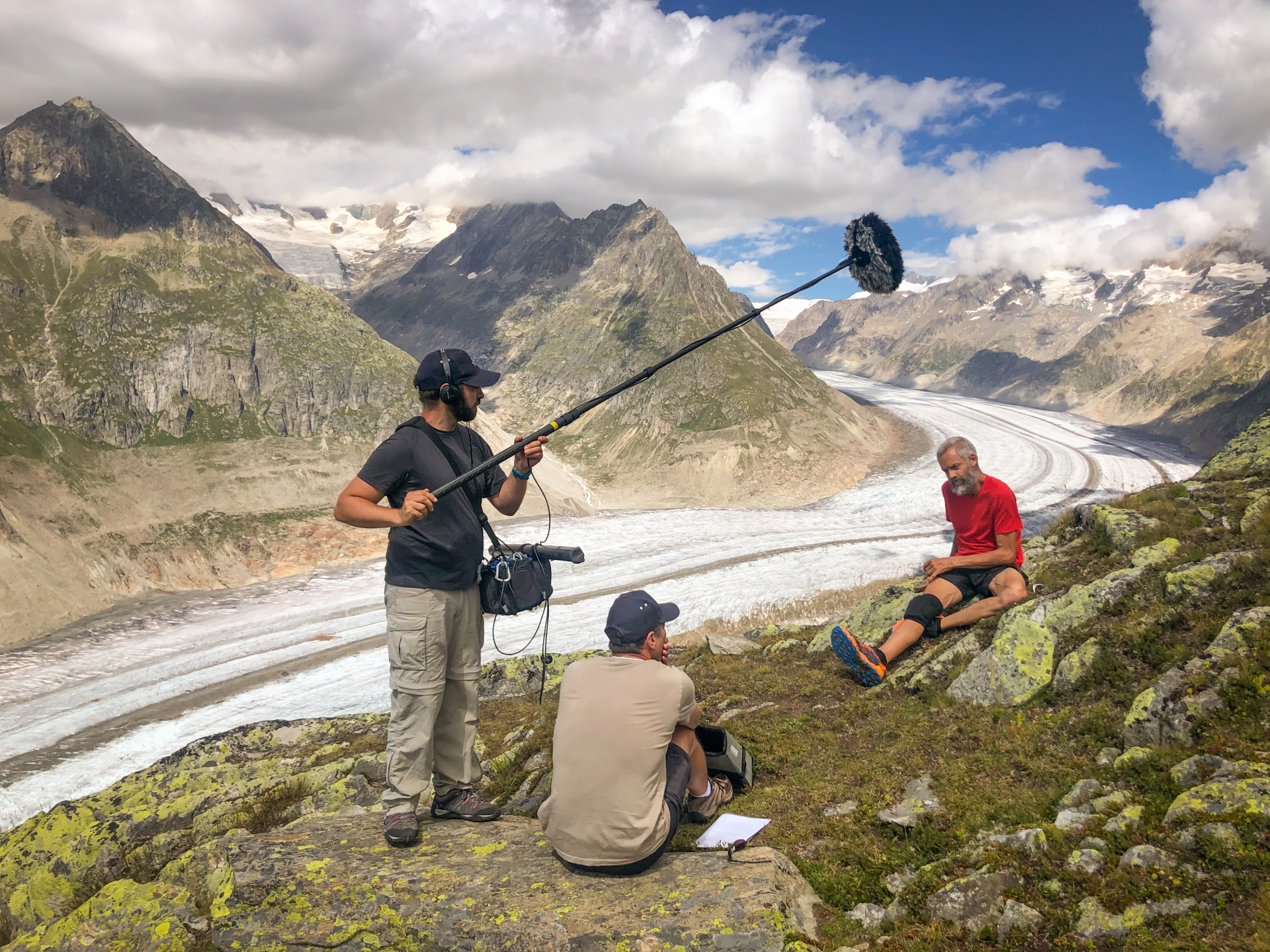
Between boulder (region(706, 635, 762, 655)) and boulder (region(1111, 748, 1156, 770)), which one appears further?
boulder (region(706, 635, 762, 655))

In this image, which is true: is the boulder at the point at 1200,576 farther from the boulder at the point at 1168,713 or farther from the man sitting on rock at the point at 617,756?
the man sitting on rock at the point at 617,756

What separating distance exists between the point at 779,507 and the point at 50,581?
4497cm

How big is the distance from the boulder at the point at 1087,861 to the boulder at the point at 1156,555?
478 cm

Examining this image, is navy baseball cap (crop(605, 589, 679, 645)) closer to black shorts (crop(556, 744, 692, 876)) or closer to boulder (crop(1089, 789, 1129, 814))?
black shorts (crop(556, 744, 692, 876))

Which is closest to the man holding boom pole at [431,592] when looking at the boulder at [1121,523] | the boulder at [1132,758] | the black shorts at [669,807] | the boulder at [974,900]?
the black shorts at [669,807]

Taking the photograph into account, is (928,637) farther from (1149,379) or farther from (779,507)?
(1149,379)

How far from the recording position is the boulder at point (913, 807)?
5.61 m

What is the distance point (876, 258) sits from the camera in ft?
26.6

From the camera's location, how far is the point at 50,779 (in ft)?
65.8

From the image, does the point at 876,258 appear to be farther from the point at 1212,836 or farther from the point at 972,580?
the point at 1212,836

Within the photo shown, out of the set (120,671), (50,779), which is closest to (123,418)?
(120,671)

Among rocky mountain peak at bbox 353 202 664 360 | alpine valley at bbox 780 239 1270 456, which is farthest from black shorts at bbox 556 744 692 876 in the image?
alpine valley at bbox 780 239 1270 456

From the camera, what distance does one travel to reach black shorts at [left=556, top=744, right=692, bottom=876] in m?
5.05

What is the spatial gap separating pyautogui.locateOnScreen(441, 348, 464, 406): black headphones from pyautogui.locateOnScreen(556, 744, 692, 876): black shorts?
3.52 metres
